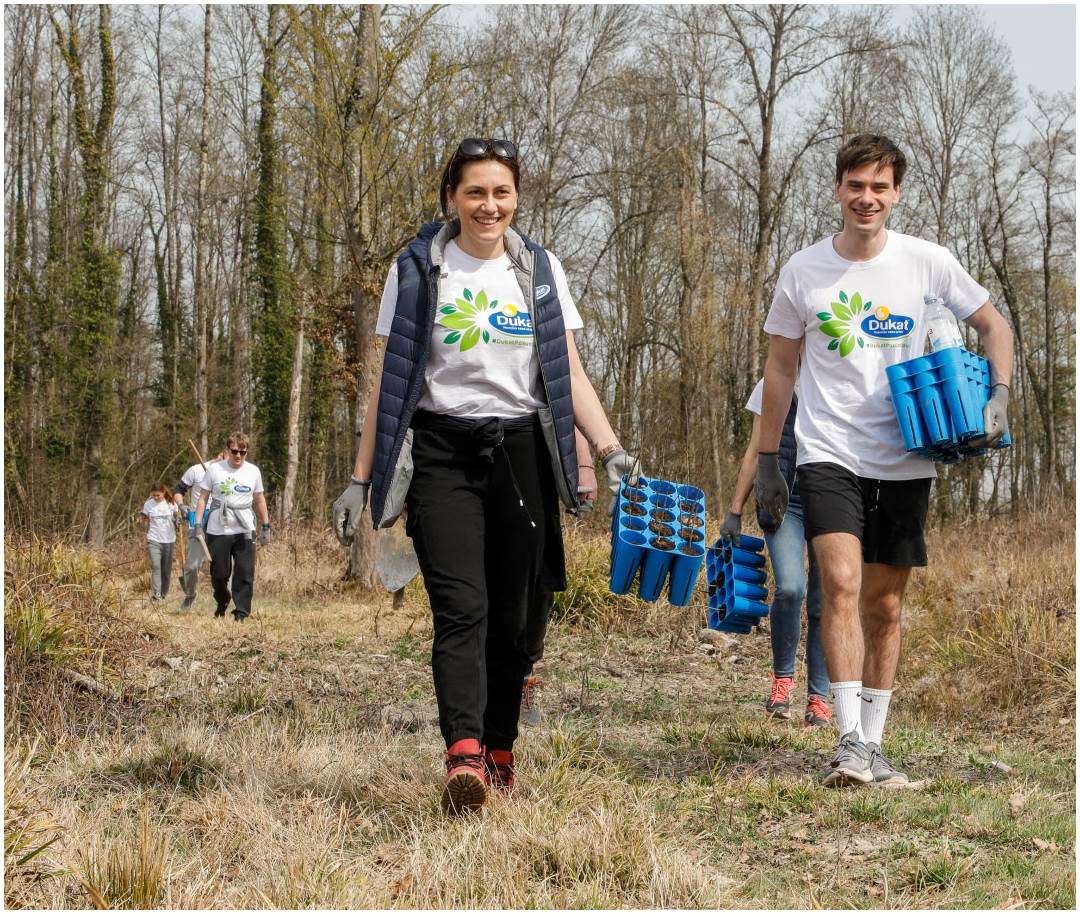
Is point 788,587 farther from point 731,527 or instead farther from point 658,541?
point 658,541

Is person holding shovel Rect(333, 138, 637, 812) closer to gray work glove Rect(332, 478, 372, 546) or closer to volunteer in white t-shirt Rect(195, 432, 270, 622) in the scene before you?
gray work glove Rect(332, 478, 372, 546)

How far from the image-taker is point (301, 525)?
67.6 feet

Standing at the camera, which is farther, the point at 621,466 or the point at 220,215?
the point at 220,215

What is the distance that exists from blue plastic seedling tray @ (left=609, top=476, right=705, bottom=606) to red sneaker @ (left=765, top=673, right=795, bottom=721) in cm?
98

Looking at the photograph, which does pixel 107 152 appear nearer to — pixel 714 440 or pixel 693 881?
pixel 714 440

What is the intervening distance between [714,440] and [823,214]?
417 inches

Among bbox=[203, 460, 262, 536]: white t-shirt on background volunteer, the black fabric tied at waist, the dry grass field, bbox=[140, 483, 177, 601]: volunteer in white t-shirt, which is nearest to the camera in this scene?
the dry grass field

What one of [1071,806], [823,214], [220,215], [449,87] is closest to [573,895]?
[1071,806]

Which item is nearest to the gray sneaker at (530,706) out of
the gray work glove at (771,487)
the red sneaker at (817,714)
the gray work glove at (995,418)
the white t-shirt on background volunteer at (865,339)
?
the red sneaker at (817,714)

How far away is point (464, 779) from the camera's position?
131 inches

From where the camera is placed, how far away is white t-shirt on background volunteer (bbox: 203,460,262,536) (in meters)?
11.5

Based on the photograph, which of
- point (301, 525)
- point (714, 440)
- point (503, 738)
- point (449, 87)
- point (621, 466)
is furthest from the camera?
point (714, 440)

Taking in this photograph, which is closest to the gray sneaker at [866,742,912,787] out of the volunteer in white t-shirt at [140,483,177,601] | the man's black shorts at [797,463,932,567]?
the man's black shorts at [797,463,932,567]

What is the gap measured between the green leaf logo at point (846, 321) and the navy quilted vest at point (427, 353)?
1007mm
